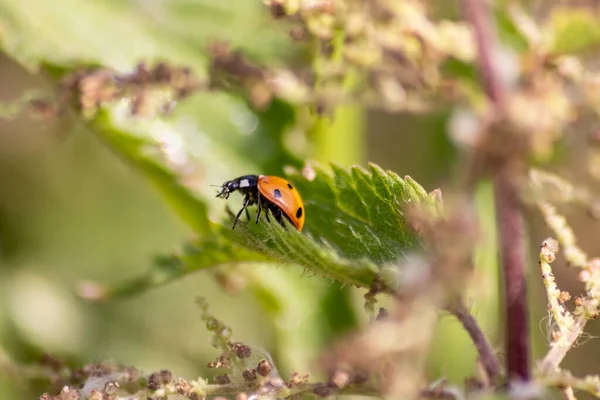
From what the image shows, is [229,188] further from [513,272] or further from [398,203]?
[513,272]

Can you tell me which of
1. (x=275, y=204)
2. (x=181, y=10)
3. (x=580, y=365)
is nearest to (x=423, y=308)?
(x=275, y=204)

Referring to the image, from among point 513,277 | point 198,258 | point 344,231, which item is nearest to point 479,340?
point 513,277

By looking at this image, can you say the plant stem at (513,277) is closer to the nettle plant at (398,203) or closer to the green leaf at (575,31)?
the nettle plant at (398,203)

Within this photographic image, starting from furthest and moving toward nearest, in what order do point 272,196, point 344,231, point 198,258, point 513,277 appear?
point 272,196, point 198,258, point 344,231, point 513,277

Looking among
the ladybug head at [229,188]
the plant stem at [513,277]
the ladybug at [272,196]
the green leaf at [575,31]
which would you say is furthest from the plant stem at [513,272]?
the ladybug head at [229,188]

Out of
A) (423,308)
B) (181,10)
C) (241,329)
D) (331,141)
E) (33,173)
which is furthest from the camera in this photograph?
(33,173)

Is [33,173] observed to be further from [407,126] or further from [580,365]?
[580,365]

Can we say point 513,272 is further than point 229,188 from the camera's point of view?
No
